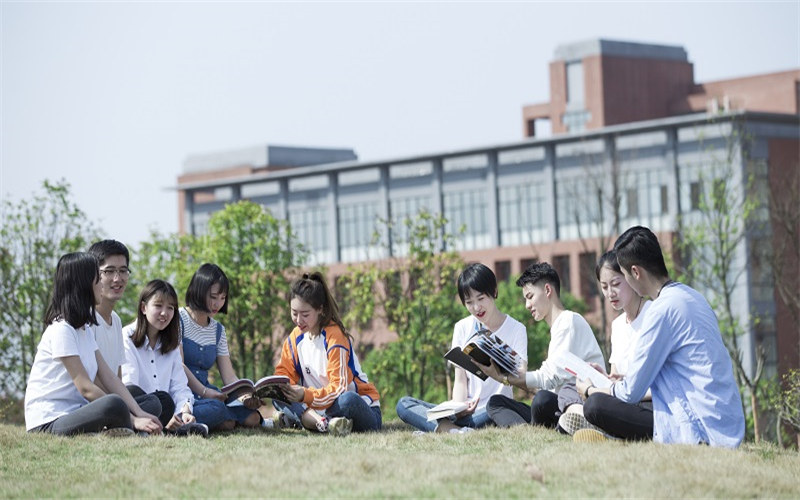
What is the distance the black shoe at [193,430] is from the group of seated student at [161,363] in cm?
1

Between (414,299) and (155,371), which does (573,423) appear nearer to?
(155,371)

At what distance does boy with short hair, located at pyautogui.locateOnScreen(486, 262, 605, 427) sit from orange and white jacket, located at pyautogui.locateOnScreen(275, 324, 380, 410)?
114cm

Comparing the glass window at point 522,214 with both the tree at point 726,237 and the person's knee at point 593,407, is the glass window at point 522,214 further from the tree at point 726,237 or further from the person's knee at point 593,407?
the person's knee at point 593,407

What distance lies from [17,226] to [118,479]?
55.7 ft

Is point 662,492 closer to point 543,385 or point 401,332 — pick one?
point 543,385

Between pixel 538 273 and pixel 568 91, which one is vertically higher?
pixel 568 91

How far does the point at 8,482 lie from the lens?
8.21 m

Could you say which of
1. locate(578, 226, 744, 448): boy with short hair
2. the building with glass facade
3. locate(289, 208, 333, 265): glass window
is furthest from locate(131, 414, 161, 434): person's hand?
locate(289, 208, 333, 265): glass window

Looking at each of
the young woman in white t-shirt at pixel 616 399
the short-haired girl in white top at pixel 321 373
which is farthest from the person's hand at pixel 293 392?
the young woman in white t-shirt at pixel 616 399

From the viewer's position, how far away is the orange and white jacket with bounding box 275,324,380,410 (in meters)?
10.7

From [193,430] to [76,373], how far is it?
1.09 meters

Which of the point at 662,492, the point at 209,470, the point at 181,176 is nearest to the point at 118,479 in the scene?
the point at 209,470

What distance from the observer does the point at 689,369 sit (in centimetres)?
855

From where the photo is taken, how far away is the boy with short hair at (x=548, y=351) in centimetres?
1006
